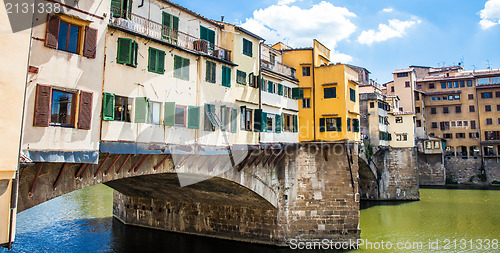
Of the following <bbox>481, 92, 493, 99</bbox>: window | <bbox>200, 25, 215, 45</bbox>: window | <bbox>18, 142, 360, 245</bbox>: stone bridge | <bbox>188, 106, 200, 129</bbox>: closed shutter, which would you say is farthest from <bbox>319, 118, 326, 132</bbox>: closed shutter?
<bbox>481, 92, 493, 99</bbox>: window

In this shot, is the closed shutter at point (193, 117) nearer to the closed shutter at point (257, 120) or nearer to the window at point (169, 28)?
the window at point (169, 28)

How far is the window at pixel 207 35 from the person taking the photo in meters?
17.9

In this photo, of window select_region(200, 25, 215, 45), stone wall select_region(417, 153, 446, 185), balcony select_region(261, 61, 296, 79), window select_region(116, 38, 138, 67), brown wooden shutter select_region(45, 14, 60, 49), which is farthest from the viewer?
stone wall select_region(417, 153, 446, 185)

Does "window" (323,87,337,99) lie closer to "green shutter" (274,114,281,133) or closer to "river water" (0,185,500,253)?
"green shutter" (274,114,281,133)

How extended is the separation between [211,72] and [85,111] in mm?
7355

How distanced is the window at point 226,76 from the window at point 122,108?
20.1 ft

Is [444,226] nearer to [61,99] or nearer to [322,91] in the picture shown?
[322,91]

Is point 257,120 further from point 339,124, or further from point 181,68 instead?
point 339,124

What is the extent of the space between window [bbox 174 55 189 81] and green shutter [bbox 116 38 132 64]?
2.55m

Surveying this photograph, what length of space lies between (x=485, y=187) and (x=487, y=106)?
1413 cm

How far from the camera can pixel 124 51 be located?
1305 centimetres

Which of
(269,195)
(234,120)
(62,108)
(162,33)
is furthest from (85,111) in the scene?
(269,195)

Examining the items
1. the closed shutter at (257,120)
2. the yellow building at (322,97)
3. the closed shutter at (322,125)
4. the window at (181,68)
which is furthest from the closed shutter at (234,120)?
the closed shutter at (322,125)

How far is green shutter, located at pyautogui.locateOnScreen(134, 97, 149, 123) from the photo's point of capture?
44.0ft
